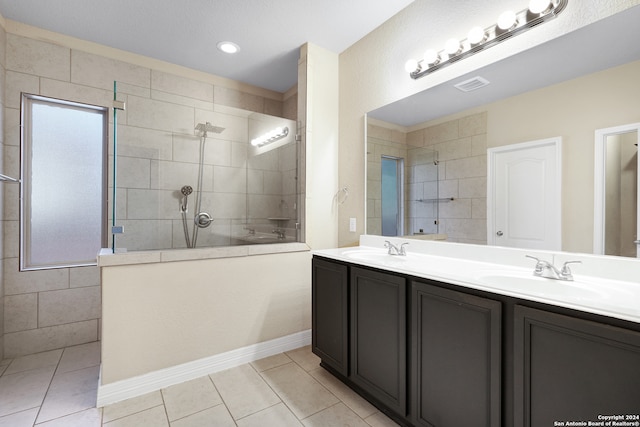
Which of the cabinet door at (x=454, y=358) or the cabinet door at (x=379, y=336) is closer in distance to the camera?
the cabinet door at (x=454, y=358)

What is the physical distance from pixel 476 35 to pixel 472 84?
0.26 m

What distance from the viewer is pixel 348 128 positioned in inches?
106

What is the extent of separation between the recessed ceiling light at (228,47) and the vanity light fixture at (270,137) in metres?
0.81

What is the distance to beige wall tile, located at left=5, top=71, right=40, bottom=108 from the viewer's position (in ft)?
7.39

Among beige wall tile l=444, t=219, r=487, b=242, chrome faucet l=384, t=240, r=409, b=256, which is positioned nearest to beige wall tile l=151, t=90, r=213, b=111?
chrome faucet l=384, t=240, r=409, b=256

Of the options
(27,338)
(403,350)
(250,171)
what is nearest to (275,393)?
(403,350)

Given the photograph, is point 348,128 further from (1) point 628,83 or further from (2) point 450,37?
(1) point 628,83

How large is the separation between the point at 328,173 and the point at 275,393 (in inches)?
70.1

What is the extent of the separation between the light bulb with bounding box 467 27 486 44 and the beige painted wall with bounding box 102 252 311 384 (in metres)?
1.93

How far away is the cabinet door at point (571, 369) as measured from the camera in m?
0.85

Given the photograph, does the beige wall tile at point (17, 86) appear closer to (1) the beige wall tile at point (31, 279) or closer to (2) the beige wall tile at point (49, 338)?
(1) the beige wall tile at point (31, 279)

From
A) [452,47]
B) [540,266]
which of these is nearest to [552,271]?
[540,266]

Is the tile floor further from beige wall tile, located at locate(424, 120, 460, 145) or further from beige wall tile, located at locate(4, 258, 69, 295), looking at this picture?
beige wall tile, located at locate(424, 120, 460, 145)

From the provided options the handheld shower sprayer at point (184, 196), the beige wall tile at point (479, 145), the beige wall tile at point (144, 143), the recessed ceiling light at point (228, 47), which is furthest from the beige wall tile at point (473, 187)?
the recessed ceiling light at point (228, 47)
